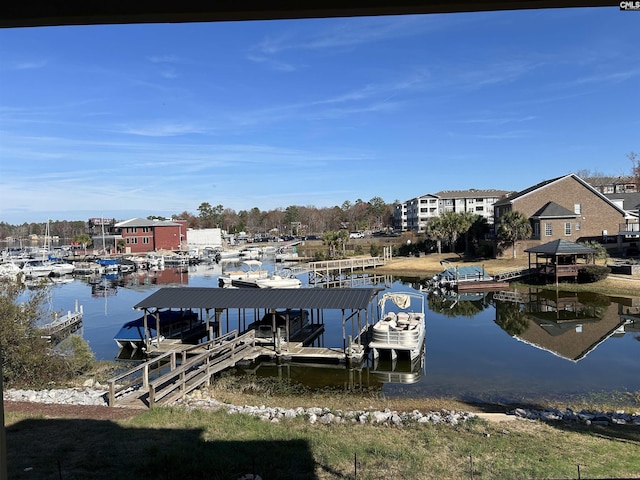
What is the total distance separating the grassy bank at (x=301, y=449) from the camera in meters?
7.88

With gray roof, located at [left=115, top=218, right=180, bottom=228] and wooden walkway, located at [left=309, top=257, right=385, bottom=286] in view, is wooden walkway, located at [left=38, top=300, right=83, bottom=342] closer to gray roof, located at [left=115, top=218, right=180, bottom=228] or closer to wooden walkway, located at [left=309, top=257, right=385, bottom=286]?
wooden walkway, located at [left=309, top=257, right=385, bottom=286]

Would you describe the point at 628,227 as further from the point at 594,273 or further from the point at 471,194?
the point at 471,194

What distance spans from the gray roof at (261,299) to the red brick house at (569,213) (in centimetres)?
3902

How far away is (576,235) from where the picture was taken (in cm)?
5509

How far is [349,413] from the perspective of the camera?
13.3m

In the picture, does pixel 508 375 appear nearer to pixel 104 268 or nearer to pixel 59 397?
pixel 59 397

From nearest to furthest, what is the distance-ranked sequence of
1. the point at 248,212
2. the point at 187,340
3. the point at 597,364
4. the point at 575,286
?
the point at 597,364
the point at 187,340
the point at 575,286
the point at 248,212

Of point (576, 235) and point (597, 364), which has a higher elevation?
point (576, 235)

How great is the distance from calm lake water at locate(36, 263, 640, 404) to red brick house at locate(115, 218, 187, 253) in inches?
2164

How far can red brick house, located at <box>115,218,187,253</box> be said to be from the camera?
93375 mm

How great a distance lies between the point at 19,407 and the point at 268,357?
1099cm

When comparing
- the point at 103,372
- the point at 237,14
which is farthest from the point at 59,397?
the point at 237,14

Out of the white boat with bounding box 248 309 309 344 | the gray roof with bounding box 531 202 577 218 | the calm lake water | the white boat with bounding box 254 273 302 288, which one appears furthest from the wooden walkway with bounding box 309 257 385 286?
the white boat with bounding box 248 309 309 344

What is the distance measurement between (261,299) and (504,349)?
462 inches
